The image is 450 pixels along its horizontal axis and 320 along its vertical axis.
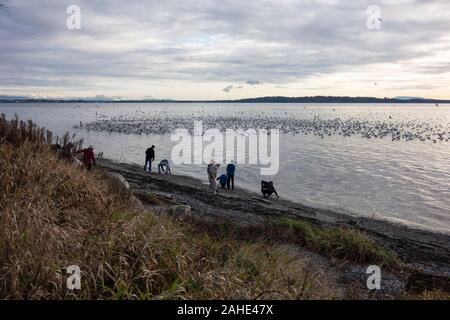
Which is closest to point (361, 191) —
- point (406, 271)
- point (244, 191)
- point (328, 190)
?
point (328, 190)

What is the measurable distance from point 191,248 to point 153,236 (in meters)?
0.63

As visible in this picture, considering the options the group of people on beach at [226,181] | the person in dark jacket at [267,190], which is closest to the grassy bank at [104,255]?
the group of people on beach at [226,181]

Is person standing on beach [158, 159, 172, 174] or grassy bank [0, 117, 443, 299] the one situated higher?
grassy bank [0, 117, 443, 299]

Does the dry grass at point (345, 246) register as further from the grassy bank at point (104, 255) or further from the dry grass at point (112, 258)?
the dry grass at point (112, 258)

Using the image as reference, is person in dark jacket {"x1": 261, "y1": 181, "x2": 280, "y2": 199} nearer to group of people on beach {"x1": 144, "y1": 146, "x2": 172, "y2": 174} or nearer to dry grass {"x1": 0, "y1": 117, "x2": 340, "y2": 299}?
group of people on beach {"x1": 144, "y1": 146, "x2": 172, "y2": 174}

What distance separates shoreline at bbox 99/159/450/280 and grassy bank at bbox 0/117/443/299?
458 centimetres

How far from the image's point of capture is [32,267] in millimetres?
5047

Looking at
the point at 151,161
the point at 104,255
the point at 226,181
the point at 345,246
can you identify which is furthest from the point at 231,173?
the point at 104,255

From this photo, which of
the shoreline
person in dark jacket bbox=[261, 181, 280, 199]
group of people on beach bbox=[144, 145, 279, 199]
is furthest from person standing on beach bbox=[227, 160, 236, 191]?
person in dark jacket bbox=[261, 181, 280, 199]

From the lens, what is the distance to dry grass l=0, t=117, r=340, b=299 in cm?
491

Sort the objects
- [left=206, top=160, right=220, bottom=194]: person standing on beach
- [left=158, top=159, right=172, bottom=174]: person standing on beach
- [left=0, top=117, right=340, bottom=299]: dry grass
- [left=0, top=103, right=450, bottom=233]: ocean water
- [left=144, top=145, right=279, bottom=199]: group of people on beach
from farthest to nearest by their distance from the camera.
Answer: [left=158, top=159, right=172, bottom=174]: person standing on beach
[left=0, top=103, right=450, bottom=233]: ocean water
[left=144, top=145, right=279, bottom=199]: group of people on beach
[left=206, top=160, right=220, bottom=194]: person standing on beach
[left=0, top=117, right=340, bottom=299]: dry grass

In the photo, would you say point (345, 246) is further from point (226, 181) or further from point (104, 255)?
point (226, 181)

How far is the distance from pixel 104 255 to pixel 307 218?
11.4 metres

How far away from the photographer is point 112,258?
5.43m
